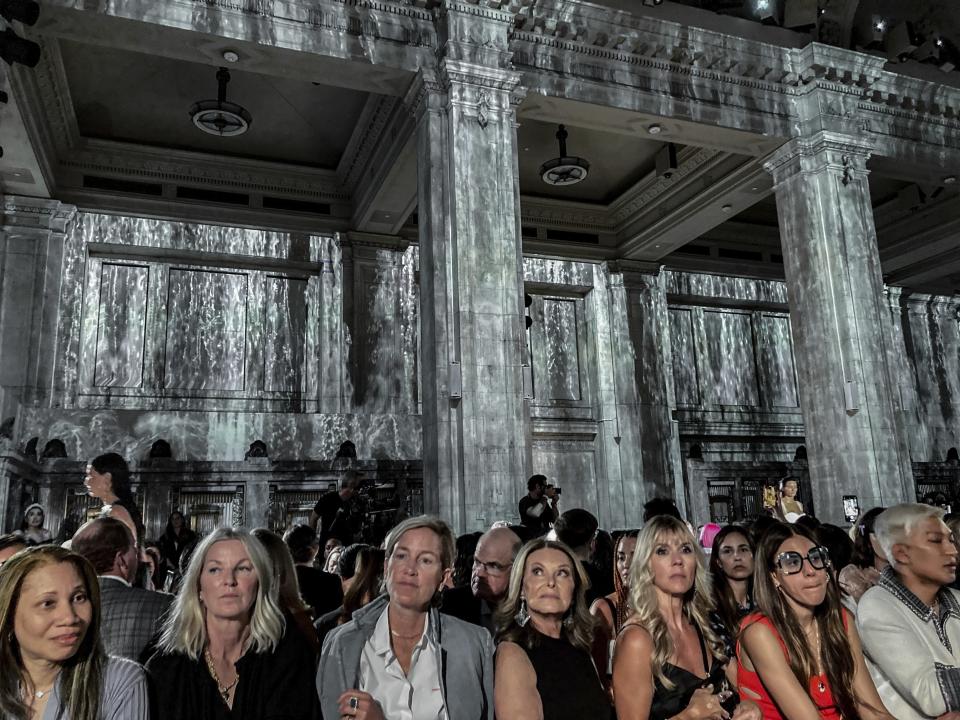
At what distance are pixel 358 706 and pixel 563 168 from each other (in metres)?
12.7

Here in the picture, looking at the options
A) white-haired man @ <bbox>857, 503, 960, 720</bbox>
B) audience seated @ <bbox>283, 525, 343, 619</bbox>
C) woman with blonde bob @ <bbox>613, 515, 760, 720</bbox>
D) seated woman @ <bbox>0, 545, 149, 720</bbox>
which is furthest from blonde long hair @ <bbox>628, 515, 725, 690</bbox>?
audience seated @ <bbox>283, 525, 343, 619</bbox>

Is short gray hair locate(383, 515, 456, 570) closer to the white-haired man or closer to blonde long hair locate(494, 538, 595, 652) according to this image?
blonde long hair locate(494, 538, 595, 652)

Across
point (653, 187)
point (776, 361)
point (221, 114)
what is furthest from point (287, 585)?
point (776, 361)

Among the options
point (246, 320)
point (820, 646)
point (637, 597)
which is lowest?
point (820, 646)

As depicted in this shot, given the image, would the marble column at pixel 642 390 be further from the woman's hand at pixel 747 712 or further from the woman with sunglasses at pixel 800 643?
the woman's hand at pixel 747 712

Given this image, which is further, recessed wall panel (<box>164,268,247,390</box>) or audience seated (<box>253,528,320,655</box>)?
recessed wall panel (<box>164,268,247,390</box>)

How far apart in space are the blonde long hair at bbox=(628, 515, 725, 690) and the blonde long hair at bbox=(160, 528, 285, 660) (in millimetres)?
1402

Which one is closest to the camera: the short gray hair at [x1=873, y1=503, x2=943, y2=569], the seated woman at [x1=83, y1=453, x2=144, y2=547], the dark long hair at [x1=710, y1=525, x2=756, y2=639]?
the short gray hair at [x1=873, y1=503, x2=943, y2=569]

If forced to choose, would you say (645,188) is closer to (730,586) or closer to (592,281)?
(592,281)

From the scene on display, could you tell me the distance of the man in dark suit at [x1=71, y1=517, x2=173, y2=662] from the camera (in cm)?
331

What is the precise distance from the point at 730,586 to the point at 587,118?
859 centimetres

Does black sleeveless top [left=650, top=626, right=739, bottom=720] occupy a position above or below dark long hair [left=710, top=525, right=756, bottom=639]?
below

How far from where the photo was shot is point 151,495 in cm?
1236

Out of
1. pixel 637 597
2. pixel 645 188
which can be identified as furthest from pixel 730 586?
pixel 645 188
